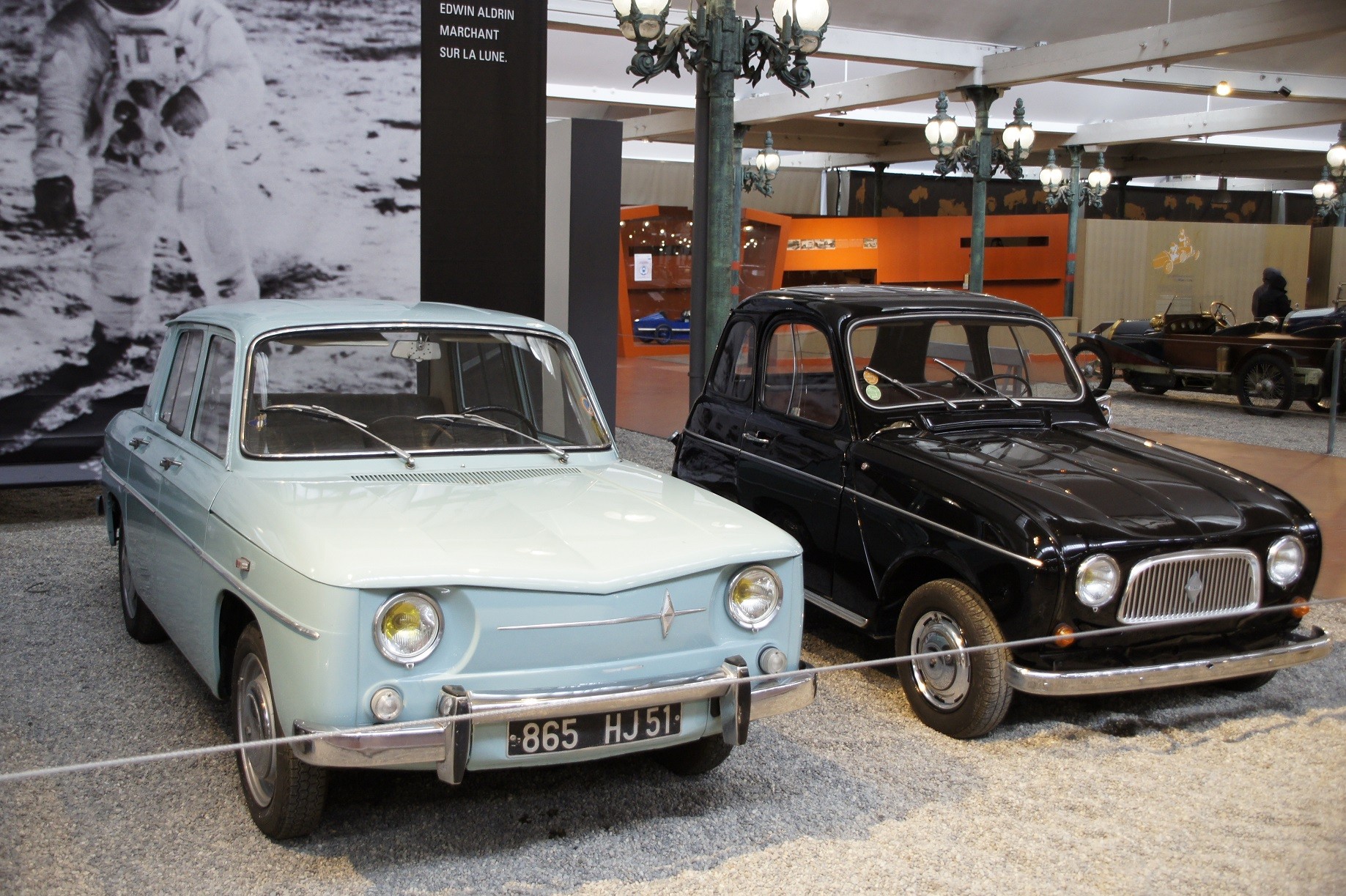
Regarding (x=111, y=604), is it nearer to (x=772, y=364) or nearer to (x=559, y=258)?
(x=772, y=364)

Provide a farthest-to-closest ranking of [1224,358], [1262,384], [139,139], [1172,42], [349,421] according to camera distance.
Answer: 1. [1172,42]
2. [1224,358]
3. [1262,384]
4. [139,139]
5. [349,421]

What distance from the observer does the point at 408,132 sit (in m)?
8.43

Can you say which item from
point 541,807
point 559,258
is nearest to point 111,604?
point 541,807

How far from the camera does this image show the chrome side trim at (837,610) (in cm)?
500

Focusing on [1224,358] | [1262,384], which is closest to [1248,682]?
[1262,384]

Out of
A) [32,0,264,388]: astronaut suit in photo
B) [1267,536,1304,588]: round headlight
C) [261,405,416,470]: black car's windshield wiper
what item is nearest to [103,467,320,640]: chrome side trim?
[261,405,416,470]: black car's windshield wiper

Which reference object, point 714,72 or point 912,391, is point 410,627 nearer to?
point 912,391

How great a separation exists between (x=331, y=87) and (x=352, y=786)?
5.78 metres

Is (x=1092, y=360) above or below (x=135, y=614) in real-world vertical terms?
above

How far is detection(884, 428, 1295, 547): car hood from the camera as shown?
4.29 metres

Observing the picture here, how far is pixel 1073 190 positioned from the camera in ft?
87.5

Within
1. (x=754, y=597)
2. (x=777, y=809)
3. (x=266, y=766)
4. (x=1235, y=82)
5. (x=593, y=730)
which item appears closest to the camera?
(x=593, y=730)

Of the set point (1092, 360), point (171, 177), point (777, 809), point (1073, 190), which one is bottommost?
point (777, 809)

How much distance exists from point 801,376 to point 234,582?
2.97 meters
